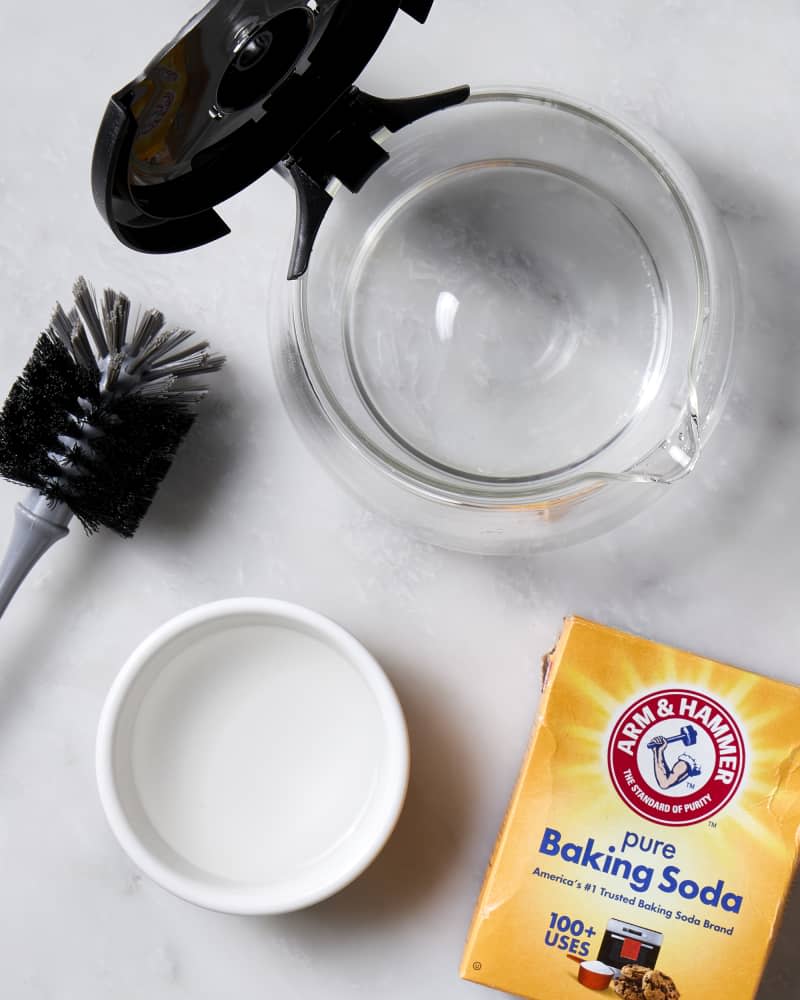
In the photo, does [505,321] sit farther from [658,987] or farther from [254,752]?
[658,987]

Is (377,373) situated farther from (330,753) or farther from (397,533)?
(330,753)

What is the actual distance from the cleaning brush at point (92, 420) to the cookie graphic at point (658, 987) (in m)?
0.45

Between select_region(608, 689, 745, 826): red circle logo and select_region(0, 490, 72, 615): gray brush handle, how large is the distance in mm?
395

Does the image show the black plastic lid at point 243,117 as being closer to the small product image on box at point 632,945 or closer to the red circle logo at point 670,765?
the red circle logo at point 670,765

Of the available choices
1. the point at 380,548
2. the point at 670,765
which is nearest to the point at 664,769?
the point at 670,765

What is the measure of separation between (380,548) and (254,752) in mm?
169

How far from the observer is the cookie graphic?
2.08 feet

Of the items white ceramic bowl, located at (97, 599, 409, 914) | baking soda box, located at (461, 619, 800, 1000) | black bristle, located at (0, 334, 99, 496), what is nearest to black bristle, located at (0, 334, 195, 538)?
black bristle, located at (0, 334, 99, 496)

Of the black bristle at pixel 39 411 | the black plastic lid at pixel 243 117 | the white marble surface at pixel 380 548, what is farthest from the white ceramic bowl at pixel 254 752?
the black plastic lid at pixel 243 117

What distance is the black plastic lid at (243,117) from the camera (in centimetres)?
46

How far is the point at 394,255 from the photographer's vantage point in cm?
70

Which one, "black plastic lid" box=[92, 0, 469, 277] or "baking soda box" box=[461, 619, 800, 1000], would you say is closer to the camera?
"black plastic lid" box=[92, 0, 469, 277]

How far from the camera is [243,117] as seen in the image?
533 millimetres

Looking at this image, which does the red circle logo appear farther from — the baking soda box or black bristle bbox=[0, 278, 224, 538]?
black bristle bbox=[0, 278, 224, 538]
